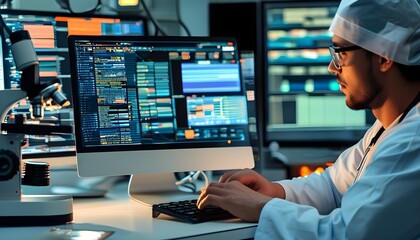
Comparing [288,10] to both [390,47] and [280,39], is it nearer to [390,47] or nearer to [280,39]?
[280,39]

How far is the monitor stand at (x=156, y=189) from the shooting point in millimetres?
2047

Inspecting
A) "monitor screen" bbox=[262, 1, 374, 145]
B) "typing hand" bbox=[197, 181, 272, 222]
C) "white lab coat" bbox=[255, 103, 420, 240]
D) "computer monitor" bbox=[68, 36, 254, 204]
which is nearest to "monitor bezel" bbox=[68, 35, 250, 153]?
"computer monitor" bbox=[68, 36, 254, 204]

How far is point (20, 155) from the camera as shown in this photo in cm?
176

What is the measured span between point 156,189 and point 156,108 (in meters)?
0.29

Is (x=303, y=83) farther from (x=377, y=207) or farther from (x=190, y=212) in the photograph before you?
(x=377, y=207)

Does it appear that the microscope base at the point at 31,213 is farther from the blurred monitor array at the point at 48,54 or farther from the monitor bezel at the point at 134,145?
the blurred monitor array at the point at 48,54

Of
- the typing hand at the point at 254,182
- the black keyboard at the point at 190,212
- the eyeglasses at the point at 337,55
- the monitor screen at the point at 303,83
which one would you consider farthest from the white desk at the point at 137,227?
the monitor screen at the point at 303,83

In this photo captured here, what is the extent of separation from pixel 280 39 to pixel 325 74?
23 centimetres

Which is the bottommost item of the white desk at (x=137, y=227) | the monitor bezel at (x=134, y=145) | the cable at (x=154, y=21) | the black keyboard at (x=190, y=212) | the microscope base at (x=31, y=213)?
the white desk at (x=137, y=227)

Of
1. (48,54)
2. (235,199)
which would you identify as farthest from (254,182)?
(48,54)

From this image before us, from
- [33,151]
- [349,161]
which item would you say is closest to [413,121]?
[349,161]

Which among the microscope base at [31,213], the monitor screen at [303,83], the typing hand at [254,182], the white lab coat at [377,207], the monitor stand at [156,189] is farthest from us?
the monitor screen at [303,83]

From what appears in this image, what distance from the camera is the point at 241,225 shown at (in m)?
1.65

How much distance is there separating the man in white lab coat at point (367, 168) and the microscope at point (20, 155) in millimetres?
376
